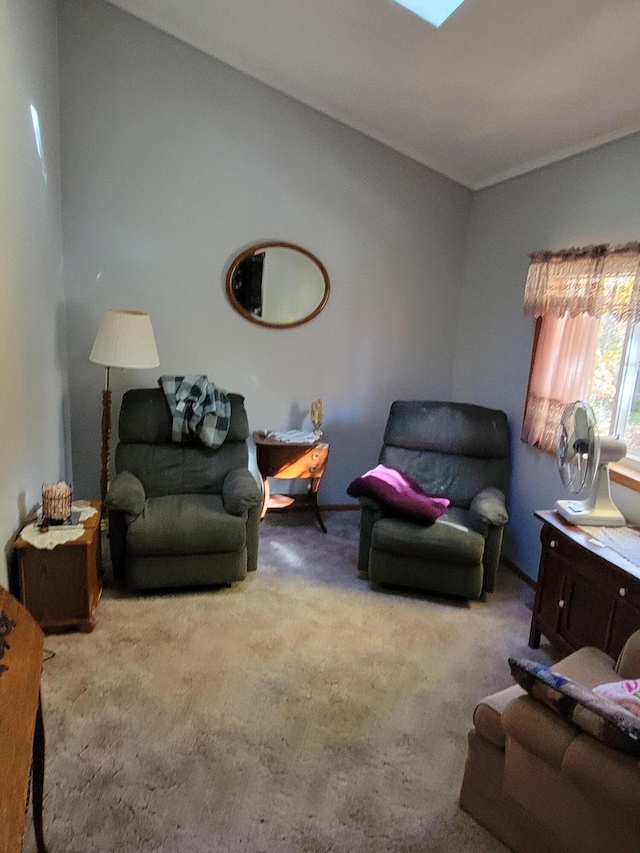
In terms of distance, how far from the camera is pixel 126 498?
301 cm

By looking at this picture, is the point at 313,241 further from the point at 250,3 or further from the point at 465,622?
the point at 465,622

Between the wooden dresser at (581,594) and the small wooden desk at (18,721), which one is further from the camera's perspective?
the wooden dresser at (581,594)

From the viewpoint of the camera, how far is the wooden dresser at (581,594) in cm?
221

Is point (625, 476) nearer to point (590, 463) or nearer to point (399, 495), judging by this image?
point (590, 463)

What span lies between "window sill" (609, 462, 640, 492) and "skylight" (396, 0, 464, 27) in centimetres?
208

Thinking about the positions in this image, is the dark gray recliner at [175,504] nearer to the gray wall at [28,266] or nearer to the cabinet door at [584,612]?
the gray wall at [28,266]

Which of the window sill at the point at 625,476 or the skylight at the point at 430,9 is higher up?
the skylight at the point at 430,9

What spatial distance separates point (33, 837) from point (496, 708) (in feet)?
4.54

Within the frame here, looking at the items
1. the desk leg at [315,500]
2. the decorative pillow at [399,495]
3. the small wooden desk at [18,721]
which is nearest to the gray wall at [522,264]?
the decorative pillow at [399,495]

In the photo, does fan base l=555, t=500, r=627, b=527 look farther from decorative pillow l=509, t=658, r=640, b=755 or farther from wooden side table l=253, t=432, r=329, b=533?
wooden side table l=253, t=432, r=329, b=533

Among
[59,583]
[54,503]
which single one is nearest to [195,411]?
[54,503]

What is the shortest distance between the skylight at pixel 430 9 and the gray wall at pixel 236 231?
1530 millimetres

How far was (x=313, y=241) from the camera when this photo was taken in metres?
4.04

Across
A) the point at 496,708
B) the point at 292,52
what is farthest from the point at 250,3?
the point at 496,708
